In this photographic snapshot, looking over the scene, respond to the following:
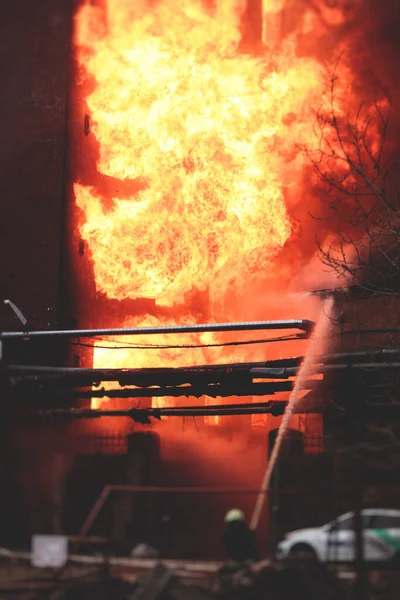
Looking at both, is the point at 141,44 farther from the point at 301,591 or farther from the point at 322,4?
the point at 301,591

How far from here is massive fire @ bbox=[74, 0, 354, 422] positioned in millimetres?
22750

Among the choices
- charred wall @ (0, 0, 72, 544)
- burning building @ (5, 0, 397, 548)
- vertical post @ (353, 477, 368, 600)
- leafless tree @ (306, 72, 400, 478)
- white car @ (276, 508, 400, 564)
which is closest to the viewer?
vertical post @ (353, 477, 368, 600)

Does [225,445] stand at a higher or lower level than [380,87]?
lower

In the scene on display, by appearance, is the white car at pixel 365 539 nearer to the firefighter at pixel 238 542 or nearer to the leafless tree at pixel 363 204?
the firefighter at pixel 238 542

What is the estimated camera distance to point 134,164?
23156 mm

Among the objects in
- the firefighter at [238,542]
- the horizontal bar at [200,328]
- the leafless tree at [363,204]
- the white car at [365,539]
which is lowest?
the white car at [365,539]

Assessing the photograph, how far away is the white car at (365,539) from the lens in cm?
1355

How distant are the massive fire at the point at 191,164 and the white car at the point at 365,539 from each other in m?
9.33

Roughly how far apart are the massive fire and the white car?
9334 millimetres

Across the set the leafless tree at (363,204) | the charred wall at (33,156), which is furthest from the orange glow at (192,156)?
the charred wall at (33,156)

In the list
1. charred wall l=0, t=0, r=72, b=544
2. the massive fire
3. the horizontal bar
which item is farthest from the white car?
charred wall l=0, t=0, r=72, b=544

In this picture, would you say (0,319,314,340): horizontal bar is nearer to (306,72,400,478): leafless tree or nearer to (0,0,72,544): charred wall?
(306,72,400,478): leafless tree

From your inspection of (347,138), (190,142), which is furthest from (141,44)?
(347,138)

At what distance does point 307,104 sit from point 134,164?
5809 millimetres
